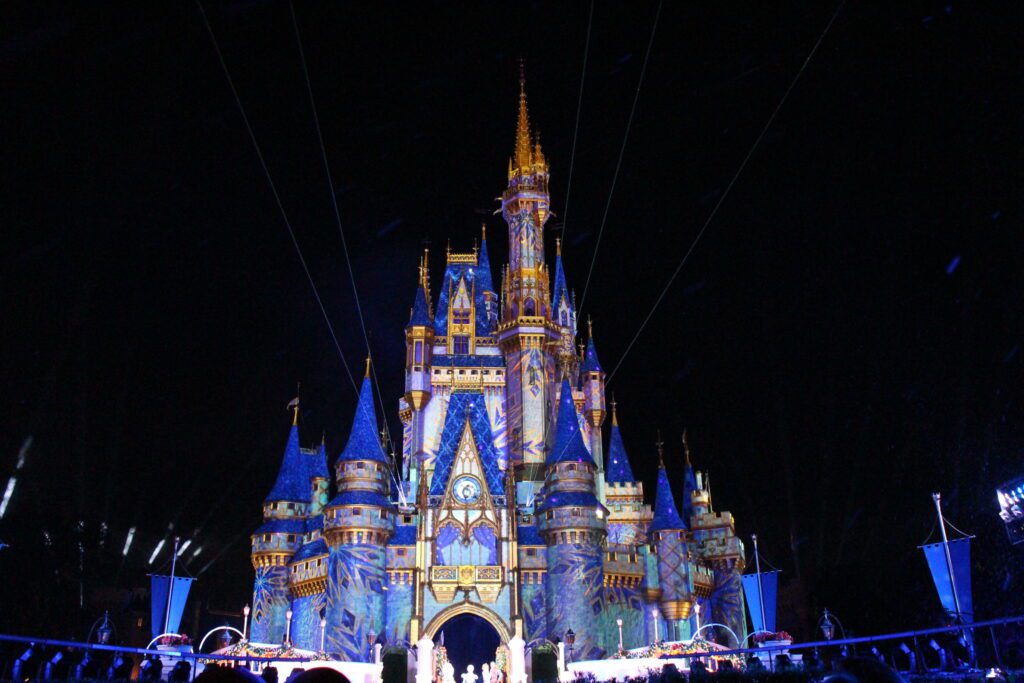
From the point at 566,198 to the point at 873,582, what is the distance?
1437 inches

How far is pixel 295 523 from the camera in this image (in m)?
48.2

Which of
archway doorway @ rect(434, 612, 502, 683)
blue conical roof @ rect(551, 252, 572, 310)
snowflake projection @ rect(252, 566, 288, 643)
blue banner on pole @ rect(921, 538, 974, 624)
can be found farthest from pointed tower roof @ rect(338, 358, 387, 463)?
blue banner on pole @ rect(921, 538, 974, 624)

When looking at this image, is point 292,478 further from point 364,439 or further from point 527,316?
point 527,316

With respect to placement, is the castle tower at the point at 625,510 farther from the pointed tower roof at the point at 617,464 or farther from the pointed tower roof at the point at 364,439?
the pointed tower roof at the point at 364,439

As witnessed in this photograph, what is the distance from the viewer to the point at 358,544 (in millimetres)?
41438

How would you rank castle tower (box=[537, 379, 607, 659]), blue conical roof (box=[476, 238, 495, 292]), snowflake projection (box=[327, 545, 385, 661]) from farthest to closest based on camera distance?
1. blue conical roof (box=[476, 238, 495, 292])
2. castle tower (box=[537, 379, 607, 659])
3. snowflake projection (box=[327, 545, 385, 661])

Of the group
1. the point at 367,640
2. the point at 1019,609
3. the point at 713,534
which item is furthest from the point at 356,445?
the point at 1019,609

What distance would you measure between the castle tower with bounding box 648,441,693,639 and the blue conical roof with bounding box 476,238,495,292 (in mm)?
20555

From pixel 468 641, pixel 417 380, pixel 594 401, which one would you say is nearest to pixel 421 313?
pixel 417 380

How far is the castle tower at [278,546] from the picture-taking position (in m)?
45.7

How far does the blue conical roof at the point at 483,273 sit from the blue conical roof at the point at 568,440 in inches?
612

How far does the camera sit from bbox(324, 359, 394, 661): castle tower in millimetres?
39344

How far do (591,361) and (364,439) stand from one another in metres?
22.4

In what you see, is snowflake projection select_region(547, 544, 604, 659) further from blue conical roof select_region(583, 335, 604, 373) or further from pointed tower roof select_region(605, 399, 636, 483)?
blue conical roof select_region(583, 335, 604, 373)
